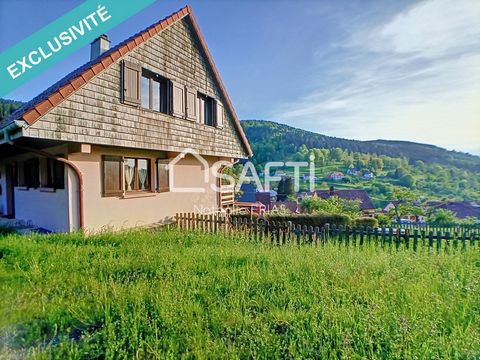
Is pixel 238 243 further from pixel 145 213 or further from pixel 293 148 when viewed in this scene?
pixel 293 148

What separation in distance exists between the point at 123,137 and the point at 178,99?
10.2 feet

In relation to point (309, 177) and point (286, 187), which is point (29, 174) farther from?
point (309, 177)

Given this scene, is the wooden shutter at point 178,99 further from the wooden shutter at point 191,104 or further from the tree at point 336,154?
the tree at point 336,154

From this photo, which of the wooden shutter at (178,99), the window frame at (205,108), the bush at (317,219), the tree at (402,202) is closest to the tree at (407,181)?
the tree at (402,202)

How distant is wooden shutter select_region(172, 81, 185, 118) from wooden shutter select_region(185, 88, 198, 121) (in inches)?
9.4

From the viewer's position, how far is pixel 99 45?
10.8m

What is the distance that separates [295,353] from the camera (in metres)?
2.09

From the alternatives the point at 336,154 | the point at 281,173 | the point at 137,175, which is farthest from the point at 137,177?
the point at 336,154

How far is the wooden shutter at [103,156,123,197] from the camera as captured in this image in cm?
805

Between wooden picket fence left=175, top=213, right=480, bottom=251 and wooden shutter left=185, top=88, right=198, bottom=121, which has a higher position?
wooden shutter left=185, top=88, right=198, bottom=121

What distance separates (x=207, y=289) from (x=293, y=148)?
4706 cm

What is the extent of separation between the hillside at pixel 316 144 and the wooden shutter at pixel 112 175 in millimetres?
37274

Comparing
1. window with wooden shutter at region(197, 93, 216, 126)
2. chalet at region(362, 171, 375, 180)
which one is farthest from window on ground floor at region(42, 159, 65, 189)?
chalet at region(362, 171, 375, 180)

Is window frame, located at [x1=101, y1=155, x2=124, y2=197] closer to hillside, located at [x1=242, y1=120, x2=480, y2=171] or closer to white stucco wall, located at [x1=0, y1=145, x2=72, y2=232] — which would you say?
white stucco wall, located at [x1=0, y1=145, x2=72, y2=232]
